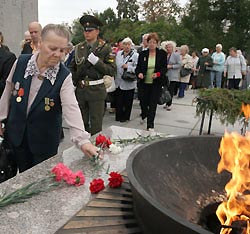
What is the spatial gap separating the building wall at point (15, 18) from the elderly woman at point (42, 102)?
4.73 meters

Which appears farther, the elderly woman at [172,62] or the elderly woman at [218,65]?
the elderly woman at [218,65]

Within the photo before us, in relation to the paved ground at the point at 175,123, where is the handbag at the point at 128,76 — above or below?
above

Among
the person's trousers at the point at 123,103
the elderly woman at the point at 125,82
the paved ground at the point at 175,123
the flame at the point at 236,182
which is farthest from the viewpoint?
the person's trousers at the point at 123,103

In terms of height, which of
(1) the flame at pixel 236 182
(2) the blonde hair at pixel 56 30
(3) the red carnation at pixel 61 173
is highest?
(2) the blonde hair at pixel 56 30

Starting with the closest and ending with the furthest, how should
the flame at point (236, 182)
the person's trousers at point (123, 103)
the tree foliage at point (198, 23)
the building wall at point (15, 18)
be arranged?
the flame at point (236, 182)
the person's trousers at point (123, 103)
the building wall at point (15, 18)
the tree foliage at point (198, 23)

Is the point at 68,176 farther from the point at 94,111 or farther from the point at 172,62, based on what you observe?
the point at 172,62

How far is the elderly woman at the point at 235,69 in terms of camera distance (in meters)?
9.66

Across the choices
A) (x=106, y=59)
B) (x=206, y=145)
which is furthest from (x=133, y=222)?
(x=106, y=59)

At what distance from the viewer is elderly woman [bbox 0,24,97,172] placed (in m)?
2.04

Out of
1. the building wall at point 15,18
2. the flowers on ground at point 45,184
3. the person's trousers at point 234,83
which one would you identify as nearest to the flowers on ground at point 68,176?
the flowers on ground at point 45,184

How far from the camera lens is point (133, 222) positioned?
1.52 metres

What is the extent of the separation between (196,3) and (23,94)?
29626mm

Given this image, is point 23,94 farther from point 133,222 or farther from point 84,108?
point 84,108

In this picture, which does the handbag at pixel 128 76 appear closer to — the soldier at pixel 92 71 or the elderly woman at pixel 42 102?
the soldier at pixel 92 71
